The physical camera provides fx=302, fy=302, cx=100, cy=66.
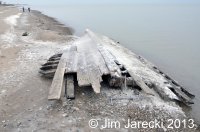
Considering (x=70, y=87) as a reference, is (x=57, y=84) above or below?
above

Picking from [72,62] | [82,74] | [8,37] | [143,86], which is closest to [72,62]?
[72,62]

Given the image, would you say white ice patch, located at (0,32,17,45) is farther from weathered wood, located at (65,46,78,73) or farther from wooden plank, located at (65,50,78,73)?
wooden plank, located at (65,50,78,73)

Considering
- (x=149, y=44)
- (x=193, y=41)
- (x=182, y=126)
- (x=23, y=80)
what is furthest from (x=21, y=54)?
(x=193, y=41)

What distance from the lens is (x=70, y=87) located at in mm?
12219

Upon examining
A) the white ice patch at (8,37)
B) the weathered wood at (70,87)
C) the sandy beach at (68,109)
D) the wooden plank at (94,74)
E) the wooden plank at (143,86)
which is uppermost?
the wooden plank at (94,74)

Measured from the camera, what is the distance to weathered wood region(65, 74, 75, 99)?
11.7m

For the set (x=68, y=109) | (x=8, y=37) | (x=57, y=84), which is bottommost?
(x=8, y=37)

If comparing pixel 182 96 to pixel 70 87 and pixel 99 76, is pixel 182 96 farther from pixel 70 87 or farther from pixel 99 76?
pixel 70 87

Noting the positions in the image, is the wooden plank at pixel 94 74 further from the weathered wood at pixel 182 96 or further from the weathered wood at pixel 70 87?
the weathered wood at pixel 182 96

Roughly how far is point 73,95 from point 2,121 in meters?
2.78

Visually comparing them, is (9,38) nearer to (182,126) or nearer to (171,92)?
(171,92)

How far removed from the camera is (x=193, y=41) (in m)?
32.6

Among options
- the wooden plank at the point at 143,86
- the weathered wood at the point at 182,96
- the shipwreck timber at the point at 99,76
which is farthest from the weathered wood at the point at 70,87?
the weathered wood at the point at 182,96

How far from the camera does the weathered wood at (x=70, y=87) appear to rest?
38.5ft
